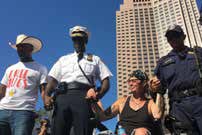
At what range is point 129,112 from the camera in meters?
4.21

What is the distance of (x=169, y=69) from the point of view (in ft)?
12.9

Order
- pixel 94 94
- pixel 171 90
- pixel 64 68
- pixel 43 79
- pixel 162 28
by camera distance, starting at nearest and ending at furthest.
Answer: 1. pixel 94 94
2. pixel 171 90
3. pixel 64 68
4. pixel 43 79
5. pixel 162 28

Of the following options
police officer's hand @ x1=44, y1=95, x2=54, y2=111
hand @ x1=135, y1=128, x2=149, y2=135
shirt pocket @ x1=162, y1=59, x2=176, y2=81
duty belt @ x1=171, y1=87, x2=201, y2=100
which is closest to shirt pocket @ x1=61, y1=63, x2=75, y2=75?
police officer's hand @ x1=44, y1=95, x2=54, y2=111

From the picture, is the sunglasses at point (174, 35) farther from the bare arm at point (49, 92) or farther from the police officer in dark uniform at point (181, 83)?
the bare arm at point (49, 92)

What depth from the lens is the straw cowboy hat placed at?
477 centimetres

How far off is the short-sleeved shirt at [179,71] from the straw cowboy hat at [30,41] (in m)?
2.47

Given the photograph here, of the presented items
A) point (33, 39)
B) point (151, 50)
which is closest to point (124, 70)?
point (151, 50)

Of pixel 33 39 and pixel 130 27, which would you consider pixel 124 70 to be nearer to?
pixel 130 27

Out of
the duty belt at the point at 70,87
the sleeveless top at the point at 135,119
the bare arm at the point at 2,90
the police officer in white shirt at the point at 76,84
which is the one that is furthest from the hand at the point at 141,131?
the bare arm at the point at 2,90

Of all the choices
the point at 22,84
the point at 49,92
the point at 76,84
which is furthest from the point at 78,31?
the point at 22,84

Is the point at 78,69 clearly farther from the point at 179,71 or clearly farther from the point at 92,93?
the point at 179,71

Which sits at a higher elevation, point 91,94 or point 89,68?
point 89,68

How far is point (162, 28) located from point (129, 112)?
506ft

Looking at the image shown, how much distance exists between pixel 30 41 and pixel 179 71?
2894mm
